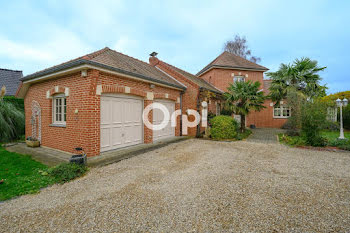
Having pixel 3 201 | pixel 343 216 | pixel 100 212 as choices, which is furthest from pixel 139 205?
pixel 343 216

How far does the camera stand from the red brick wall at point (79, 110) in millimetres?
5078

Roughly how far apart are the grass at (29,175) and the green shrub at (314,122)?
927 centimetres

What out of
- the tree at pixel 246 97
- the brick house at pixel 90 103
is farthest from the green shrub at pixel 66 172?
the tree at pixel 246 97

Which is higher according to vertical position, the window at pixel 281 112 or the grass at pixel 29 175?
the window at pixel 281 112

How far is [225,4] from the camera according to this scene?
9.77 metres

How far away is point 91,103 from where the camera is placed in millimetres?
5059

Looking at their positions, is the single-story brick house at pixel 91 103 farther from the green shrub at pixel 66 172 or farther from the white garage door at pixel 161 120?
the green shrub at pixel 66 172

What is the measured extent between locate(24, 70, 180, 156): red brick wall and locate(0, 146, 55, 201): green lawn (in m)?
1.11

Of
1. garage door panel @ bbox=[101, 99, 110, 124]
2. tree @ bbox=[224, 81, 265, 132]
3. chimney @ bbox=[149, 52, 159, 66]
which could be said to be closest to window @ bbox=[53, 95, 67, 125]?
garage door panel @ bbox=[101, 99, 110, 124]

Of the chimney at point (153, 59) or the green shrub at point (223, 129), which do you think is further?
the chimney at point (153, 59)

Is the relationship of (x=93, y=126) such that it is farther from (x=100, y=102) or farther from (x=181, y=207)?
(x=181, y=207)

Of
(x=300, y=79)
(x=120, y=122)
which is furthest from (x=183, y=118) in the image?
(x=300, y=79)

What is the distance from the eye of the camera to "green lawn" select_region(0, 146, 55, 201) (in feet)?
10.9

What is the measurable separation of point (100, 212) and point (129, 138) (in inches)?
171
